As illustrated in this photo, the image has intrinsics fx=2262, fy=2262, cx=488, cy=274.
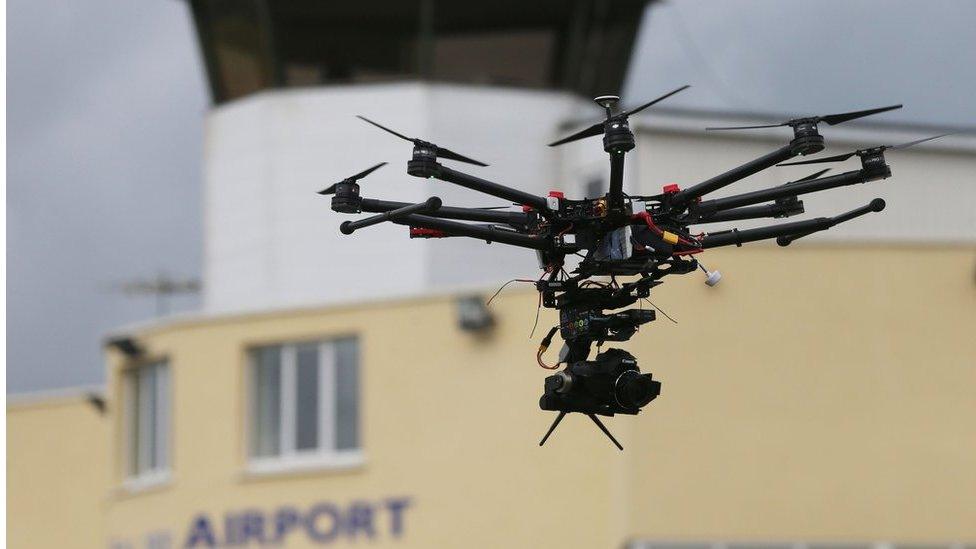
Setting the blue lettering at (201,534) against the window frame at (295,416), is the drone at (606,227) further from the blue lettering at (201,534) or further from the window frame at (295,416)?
the blue lettering at (201,534)

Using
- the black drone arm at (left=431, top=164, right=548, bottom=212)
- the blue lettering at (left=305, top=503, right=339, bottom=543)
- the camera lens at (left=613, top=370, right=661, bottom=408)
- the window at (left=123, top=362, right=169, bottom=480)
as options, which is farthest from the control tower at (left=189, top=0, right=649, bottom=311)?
the black drone arm at (left=431, top=164, right=548, bottom=212)

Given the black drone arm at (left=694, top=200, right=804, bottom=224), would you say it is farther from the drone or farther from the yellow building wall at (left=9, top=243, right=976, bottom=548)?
the yellow building wall at (left=9, top=243, right=976, bottom=548)

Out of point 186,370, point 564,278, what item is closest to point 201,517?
point 186,370

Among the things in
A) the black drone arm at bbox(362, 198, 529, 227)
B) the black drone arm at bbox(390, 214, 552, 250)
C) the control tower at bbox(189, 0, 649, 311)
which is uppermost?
the control tower at bbox(189, 0, 649, 311)

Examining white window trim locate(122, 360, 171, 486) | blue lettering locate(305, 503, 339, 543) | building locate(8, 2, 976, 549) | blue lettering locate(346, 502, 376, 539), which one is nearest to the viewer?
building locate(8, 2, 976, 549)

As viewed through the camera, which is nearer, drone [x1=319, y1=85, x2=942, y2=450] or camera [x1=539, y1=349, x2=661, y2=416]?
drone [x1=319, y1=85, x2=942, y2=450]

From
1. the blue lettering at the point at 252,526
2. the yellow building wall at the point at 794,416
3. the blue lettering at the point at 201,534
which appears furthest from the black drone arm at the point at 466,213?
the blue lettering at the point at 201,534

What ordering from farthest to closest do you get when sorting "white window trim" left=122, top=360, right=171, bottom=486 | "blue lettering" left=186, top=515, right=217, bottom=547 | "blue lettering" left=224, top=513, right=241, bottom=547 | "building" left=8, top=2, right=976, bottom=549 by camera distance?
"white window trim" left=122, top=360, right=171, bottom=486, "blue lettering" left=186, top=515, right=217, bottom=547, "blue lettering" left=224, top=513, right=241, bottom=547, "building" left=8, top=2, right=976, bottom=549
